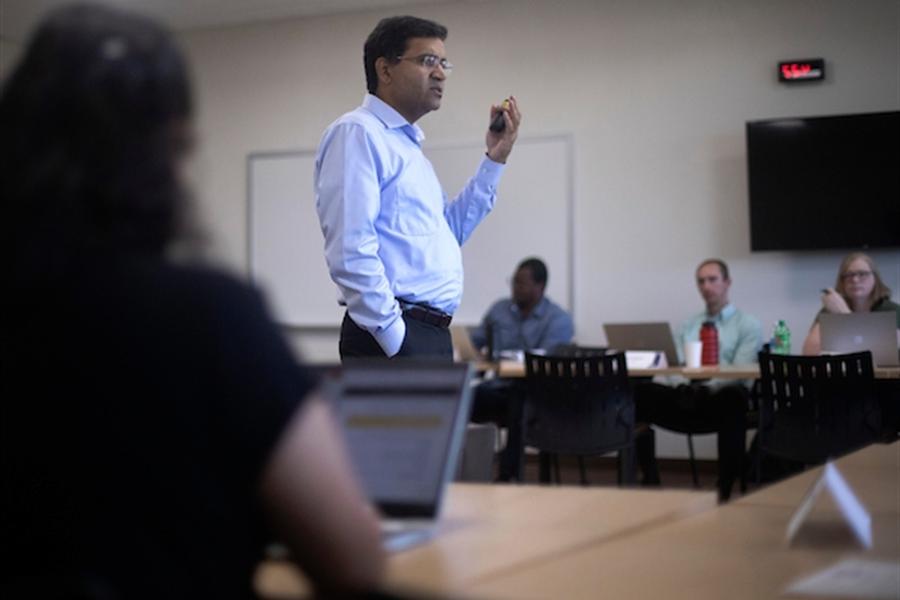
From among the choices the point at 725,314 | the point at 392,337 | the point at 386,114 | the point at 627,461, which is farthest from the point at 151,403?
the point at 725,314

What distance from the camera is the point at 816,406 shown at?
14.5 feet

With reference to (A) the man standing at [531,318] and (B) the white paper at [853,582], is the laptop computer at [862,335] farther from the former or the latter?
(B) the white paper at [853,582]

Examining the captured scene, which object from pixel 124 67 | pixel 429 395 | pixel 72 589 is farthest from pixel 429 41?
pixel 72 589

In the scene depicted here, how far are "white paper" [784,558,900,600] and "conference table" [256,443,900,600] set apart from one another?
17 mm

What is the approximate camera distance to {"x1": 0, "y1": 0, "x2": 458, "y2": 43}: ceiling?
7383mm

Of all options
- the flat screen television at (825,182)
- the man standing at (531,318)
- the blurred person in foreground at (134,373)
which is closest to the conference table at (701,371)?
the man standing at (531,318)

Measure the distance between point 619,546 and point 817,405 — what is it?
345 cm

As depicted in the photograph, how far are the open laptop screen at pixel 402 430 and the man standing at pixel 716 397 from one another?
4003mm

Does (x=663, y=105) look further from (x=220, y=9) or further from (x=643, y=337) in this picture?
(x=220, y=9)

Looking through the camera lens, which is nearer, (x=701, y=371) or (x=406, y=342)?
(x=406, y=342)

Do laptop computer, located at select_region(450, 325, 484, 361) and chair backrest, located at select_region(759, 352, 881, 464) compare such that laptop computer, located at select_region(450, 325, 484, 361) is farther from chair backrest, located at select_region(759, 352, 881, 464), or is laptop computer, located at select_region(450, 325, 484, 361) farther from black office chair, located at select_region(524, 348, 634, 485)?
chair backrest, located at select_region(759, 352, 881, 464)

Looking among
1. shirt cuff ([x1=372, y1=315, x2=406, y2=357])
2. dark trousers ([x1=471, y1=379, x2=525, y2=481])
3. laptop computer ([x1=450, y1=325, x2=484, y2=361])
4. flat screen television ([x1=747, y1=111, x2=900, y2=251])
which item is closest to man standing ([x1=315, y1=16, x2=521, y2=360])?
shirt cuff ([x1=372, y1=315, x2=406, y2=357])

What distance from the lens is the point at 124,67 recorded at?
0.89 meters

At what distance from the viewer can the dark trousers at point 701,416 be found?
17.2 ft
